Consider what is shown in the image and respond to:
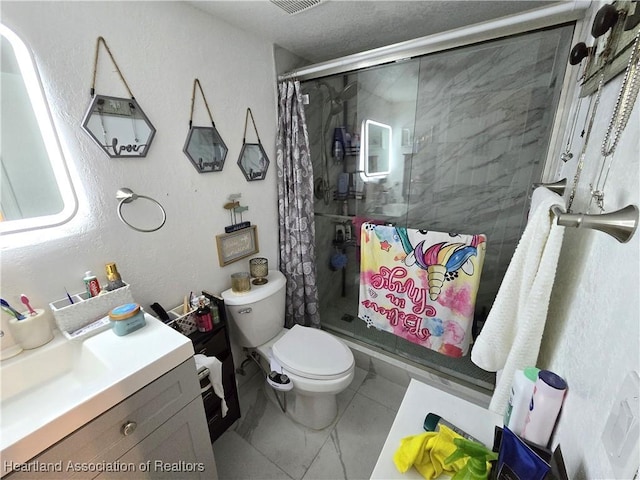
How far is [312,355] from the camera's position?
141 centimetres

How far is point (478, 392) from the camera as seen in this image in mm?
1541

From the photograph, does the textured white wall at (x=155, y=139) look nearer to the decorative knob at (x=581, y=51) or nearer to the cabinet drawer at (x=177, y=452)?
the cabinet drawer at (x=177, y=452)

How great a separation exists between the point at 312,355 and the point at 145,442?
0.78m

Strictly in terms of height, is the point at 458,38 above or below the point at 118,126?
above

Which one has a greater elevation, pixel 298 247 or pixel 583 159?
pixel 583 159

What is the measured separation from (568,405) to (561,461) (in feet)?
0.34

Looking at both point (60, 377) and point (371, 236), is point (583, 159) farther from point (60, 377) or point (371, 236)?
point (60, 377)

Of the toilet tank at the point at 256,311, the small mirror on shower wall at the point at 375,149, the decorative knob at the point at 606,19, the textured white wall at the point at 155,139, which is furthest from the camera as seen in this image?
the small mirror on shower wall at the point at 375,149

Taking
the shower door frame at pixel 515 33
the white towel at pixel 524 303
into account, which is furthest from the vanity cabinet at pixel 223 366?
the shower door frame at pixel 515 33

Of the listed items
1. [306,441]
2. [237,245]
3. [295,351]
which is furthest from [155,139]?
[306,441]

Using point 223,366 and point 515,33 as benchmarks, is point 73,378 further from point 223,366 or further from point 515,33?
point 515,33

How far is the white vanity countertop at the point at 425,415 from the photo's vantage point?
0.72 m

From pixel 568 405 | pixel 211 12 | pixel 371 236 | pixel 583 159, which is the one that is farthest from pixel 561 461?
pixel 211 12

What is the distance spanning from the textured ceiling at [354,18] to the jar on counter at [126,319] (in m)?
1.36
